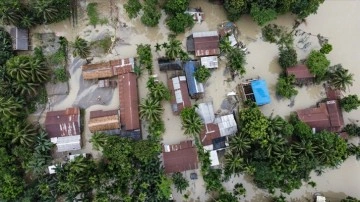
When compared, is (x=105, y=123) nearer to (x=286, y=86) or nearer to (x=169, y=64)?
(x=169, y=64)

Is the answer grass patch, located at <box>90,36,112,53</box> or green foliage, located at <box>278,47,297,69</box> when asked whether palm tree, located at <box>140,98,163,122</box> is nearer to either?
grass patch, located at <box>90,36,112,53</box>

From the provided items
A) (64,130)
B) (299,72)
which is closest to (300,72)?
(299,72)

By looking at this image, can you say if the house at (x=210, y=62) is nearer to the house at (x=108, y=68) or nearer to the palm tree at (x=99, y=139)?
the house at (x=108, y=68)

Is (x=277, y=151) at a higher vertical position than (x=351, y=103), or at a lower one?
lower

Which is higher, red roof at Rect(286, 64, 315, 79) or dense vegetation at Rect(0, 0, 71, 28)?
dense vegetation at Rect(0, 0, 71, 28)

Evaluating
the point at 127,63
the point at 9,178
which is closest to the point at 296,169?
the point at 127,63

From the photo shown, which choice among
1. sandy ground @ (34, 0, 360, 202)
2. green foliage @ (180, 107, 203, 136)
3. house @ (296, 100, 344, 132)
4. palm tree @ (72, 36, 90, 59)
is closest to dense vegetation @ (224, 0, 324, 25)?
sandy ground @ (34, 0, 360, 202)

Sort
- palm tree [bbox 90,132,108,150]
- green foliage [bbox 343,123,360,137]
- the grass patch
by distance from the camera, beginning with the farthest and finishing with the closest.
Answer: the grass patch
green foliage [bbox 343,123,360,137]
palm tree [bbox 90,132,108,150]
